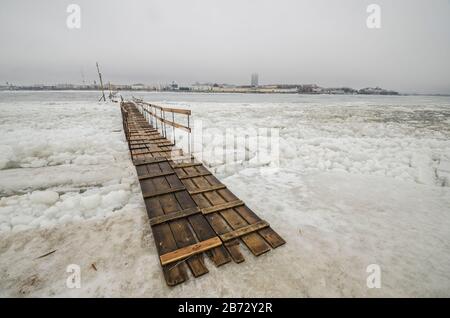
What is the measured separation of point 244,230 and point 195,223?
0.81 m

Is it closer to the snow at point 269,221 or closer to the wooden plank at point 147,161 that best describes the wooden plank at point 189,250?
the snow at point 269,221

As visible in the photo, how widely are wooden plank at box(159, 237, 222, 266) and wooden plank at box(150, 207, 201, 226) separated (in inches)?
28.1

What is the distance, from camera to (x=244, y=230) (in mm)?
3174

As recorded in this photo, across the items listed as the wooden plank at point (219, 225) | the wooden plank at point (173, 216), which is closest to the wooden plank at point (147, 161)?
the wooden plank at point (219, 225)

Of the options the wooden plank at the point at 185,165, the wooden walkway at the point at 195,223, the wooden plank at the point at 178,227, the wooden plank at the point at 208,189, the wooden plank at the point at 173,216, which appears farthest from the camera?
the wooden plank at the point at 185,165

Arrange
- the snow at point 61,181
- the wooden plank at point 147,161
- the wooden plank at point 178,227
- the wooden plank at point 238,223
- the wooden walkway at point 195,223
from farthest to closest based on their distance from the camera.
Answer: the wooden plank at point 147,161
the snow at point 61,181
the wooden plank at point 238,223
the wooden walkway at point 195,223
the wooden plank at point 178,227

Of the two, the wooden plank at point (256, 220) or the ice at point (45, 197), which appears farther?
the ice at point (45, 197)

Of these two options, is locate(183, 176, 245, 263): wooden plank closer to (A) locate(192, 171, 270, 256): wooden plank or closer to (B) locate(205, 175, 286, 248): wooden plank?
(A) locate(192, 171, 270, 256): wooden plank

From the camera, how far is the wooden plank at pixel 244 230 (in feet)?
9.93

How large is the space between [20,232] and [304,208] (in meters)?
4.75

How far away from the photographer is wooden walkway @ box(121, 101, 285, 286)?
2680 mm

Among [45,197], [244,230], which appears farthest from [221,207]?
[45,197]

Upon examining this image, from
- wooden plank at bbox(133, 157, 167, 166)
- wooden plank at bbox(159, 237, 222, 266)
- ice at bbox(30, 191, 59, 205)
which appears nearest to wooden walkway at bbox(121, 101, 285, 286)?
wooden plank at bbox(159, 237, 222, 266)
